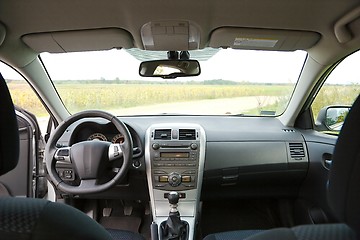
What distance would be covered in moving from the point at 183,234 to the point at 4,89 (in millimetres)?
2140

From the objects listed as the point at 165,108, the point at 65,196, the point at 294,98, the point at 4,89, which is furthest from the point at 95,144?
the point at 294,98

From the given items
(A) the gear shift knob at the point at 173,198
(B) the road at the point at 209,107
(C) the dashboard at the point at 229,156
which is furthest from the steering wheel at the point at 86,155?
(B) the road at the point at 209,107

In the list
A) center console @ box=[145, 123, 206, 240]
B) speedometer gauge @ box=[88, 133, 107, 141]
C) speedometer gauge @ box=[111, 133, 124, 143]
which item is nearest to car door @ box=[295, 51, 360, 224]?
center console @ box=[145, 123, 206, 240]

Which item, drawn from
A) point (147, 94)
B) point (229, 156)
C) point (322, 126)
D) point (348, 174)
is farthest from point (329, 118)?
point (348, 174)

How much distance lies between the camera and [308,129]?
3711mm

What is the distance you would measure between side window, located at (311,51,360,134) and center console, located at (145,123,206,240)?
1179 mm

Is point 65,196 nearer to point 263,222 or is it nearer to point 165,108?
point 165,108

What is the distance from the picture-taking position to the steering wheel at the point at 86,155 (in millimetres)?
2865

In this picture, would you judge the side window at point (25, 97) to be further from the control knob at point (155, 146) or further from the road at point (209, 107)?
the control knob at point (155, 146)

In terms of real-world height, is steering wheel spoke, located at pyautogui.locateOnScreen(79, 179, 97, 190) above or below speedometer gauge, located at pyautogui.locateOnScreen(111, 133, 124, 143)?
below

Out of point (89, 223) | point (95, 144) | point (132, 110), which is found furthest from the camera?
point (132, 110)

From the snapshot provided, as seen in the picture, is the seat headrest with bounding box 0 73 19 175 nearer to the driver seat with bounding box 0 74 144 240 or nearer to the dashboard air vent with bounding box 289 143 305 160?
the driver seat with bounding box 0 74 144 240

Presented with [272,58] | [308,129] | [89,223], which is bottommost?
[89,223]

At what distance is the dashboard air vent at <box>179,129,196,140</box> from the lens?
328cm
